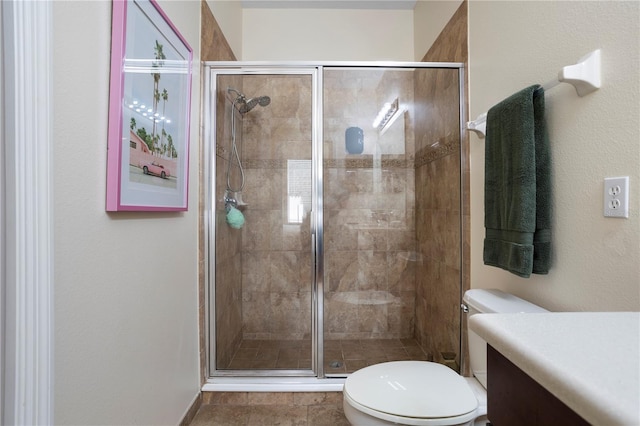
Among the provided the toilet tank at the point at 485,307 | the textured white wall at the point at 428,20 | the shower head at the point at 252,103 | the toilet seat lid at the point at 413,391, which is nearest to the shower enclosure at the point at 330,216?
the shower head at the point at 252,103

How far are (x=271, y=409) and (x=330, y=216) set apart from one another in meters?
1.18

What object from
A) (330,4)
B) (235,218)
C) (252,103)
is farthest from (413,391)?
(330,4)

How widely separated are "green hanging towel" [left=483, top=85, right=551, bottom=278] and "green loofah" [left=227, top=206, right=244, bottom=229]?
1513 millimetres

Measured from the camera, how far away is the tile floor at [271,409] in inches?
65.1

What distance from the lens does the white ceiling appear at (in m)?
2.61

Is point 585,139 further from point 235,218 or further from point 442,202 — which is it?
point 235,218

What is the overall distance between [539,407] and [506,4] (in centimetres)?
156

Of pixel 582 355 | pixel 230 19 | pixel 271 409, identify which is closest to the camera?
pixel 582 355

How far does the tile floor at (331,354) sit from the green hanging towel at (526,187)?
1.24 metres

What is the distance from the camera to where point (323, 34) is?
2693 millimetres

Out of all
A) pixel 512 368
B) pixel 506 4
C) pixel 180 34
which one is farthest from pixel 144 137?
pixel 506 4

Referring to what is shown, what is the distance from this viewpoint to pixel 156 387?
4.21 feet

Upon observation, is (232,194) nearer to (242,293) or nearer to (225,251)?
(225,251)

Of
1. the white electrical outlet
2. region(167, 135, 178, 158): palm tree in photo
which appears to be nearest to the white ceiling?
region(167, 135, 178, 158): palm tree in photo
